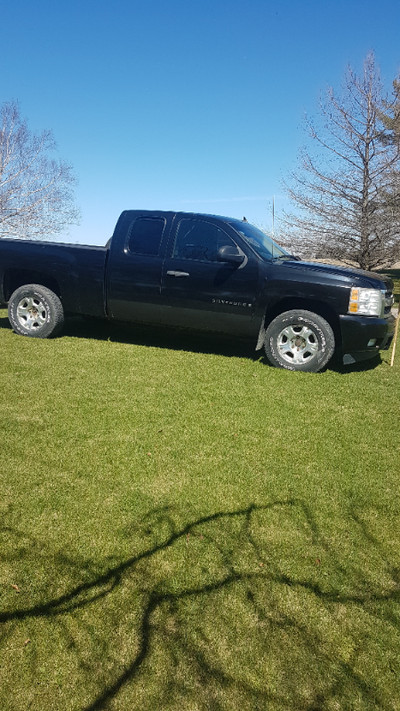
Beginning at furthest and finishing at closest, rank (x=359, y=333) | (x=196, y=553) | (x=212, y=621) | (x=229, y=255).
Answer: (x=229, y=255) → (x=359, y=333) → (x=196, y=553) → (x=212, y=621)

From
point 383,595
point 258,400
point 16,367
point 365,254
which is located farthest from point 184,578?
point 365,254

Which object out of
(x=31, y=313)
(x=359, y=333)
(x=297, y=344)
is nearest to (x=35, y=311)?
(x=31, y=313)

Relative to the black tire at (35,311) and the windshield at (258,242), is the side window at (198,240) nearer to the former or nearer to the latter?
the windshield at (258,242)

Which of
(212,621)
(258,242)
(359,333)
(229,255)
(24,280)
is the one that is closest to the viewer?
(212,621)

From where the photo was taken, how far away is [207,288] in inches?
250

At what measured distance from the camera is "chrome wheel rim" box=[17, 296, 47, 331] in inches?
285

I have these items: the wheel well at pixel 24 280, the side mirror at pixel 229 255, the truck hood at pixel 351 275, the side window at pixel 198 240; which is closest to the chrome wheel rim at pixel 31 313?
the wheel well at pixel 24 280

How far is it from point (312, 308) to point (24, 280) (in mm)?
4667

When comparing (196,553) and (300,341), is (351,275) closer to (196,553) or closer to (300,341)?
(300,341)

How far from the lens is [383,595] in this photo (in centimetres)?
230

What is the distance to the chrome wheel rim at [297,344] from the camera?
19.8ft

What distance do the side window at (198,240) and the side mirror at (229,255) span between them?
32cm

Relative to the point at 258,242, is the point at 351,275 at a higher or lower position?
lower

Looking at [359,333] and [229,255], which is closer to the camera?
[359,333]
